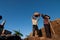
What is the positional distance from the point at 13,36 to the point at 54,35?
3.76 meters

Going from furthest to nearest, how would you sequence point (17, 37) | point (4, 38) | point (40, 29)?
1. point (40, 29)
2. point (17, 37)
3. point (4, 38)

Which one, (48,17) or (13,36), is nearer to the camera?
(13,36)

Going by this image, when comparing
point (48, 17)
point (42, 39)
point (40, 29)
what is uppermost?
point (48, 17)

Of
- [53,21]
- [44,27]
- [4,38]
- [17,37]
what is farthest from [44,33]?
[4,38]

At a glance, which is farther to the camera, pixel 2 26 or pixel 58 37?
pixel 2 26

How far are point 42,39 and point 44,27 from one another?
4.38ft

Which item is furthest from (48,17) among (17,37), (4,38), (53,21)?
(4,38)

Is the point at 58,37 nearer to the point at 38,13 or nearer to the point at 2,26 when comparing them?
the point at 38,13

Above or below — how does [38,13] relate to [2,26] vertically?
above

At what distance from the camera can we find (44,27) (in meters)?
14.2

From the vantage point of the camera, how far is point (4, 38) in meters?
12.8

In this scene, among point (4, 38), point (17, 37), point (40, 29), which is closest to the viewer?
point (4, 38)

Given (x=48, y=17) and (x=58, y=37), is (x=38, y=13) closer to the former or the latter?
(x=48, y=17)

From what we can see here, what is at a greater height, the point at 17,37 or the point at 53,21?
the point at 53,21
